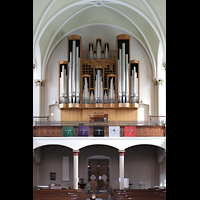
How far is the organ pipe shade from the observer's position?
2070 cm

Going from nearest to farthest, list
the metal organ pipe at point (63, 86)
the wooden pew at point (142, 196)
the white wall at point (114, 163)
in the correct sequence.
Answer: the wooden pew at point (142, 196) → the metal organ pipe at point (63, 86) → the white wall at point (114, 163)

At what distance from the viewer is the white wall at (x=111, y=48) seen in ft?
76.5

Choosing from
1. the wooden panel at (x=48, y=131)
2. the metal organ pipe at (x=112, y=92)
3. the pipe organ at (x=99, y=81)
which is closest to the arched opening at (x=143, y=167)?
the pipe organ at (x=99, y=81)

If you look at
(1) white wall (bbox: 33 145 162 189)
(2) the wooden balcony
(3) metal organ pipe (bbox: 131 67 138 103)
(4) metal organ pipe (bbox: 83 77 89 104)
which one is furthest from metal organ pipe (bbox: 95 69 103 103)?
(1) white wall (bbox: 33 145 162 189)

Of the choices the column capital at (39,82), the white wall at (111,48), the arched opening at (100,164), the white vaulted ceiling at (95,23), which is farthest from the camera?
the white wall at (111,48)

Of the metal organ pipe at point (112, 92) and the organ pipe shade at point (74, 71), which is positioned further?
the metal organ pipe at point (112, 92)

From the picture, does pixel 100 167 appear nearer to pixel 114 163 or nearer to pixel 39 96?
pixel 114 163

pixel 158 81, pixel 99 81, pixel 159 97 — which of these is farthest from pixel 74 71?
pixel 159 97

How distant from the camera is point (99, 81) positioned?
2094 cm

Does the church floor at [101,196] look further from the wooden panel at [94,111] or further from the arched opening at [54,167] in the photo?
the arched opening at [54,167]

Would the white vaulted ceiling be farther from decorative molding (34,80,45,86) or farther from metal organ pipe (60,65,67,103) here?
metal organ pipe (60,65,67,103)

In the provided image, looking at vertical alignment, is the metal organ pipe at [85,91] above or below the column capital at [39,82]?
below
